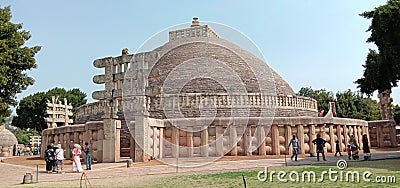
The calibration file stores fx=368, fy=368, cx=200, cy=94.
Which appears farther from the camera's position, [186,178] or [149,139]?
[149,139]

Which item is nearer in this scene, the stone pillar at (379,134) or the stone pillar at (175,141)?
the stone pillar at (175,141)

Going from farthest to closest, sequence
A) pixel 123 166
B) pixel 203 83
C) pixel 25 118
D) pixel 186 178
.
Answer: pixel 25 118, pixel 203 83, pixel 123 166, pixel 186 178

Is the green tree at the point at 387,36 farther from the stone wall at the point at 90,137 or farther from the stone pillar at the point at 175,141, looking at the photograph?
the stone wall at the point at 90,137

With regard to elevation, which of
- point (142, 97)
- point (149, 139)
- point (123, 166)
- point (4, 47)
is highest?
point (4, 47)

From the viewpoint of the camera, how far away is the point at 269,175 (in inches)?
364

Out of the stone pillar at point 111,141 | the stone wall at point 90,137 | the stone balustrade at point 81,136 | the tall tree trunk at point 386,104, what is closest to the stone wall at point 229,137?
the stone pillar at point 111,141

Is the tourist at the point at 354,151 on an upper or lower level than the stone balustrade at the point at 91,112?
lower

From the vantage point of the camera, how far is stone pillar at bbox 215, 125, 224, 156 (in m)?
15.3

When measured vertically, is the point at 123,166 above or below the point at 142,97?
below

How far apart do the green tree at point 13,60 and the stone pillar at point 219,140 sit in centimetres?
748

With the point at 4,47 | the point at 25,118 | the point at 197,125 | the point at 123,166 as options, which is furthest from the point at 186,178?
the point at 25,118

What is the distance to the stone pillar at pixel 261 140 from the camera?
1548 cm

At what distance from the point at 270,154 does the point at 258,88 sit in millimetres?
9310

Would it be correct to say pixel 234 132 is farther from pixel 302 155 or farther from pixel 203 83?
pixel 203 83
